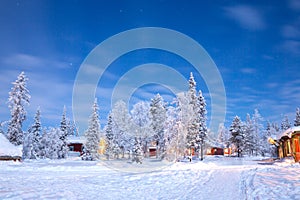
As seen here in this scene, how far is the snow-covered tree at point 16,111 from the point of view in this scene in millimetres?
39719

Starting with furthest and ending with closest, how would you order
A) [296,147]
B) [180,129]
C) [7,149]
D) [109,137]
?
1. [109,137]
2. [180,129]
3. [7,149]
4. [296,147]

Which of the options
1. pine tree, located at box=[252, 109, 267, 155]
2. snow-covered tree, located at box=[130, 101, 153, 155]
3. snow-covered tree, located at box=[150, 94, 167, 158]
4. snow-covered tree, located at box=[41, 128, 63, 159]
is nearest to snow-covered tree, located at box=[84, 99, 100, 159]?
snow-covered tree, located at box=[41, 128, 63, 159]

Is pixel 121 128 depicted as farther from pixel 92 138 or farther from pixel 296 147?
pixel 296 147

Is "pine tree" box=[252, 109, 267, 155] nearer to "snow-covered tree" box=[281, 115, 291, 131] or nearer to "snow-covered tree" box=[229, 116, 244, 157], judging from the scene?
"snow-covered tree" box=[229, 116, 244, 157]

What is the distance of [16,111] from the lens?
131 feet

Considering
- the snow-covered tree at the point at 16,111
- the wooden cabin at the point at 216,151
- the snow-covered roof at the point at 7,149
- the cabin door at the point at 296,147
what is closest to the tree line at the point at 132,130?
the snow-covered tree at the point at 16,111

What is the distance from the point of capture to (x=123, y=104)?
4866 centimetres

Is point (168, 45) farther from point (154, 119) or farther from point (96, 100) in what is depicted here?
point (96, 100)

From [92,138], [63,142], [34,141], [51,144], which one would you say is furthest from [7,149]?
[63,142]

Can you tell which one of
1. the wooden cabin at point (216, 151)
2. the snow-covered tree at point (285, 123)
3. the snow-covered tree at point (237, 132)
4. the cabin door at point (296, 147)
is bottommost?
the wooden cabin at point (216, 151)

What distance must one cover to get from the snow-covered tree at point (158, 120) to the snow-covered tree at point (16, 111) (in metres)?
20.7

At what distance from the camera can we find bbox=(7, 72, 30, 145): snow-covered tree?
3972 cm

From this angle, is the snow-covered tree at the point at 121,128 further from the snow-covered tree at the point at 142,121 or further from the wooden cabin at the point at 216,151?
the wooden cabin at the point at 216,151

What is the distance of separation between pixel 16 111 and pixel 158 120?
22591mm
